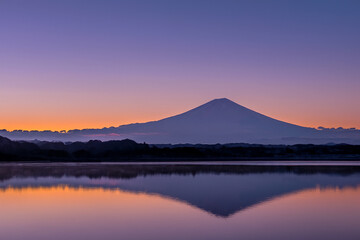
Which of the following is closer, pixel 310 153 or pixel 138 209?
pixel 138 209

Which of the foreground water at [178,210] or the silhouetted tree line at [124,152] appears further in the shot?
the silhouetted tree line at [124,152]

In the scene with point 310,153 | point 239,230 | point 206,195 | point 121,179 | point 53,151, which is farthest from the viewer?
point 310,153

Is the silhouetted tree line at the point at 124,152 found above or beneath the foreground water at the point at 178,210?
above

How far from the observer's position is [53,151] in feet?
246

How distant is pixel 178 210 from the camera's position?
61.1 ft

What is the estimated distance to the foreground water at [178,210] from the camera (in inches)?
551

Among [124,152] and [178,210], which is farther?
[124,152]

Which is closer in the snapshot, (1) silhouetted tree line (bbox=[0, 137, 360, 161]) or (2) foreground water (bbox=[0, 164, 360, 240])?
(2) foreground water (bbox=[0, 164, 360, 240])

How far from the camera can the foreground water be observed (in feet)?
45.9

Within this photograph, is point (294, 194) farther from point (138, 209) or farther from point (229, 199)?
point (138, 209)

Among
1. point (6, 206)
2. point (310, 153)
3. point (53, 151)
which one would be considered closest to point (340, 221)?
point (6, 206)

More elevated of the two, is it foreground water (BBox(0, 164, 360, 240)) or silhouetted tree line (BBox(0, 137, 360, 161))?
silhouetted tree line (BBox(0, 137, 360, 161))

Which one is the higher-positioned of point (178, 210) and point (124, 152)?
point (124, 152)

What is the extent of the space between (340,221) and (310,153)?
8010cm
